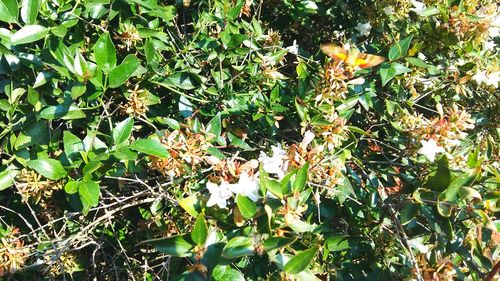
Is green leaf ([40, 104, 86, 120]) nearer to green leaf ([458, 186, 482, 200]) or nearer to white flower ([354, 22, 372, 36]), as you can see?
green leaf ([458, 186, 482, 200])

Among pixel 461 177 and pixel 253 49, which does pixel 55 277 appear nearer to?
pixel 253 49

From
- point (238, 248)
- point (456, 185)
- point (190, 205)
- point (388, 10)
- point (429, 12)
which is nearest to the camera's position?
point (238, 248)

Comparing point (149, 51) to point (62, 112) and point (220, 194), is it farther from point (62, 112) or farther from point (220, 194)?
point (220, 194)

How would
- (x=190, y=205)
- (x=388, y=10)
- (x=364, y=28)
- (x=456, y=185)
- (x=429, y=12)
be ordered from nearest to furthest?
(x=190, y=205)
(x=456, y=185)
(x=429, y=12)
(x=388, y=10)
(x=364, y=28)

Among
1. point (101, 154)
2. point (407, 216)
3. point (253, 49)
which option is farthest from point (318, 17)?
point (101, 154)

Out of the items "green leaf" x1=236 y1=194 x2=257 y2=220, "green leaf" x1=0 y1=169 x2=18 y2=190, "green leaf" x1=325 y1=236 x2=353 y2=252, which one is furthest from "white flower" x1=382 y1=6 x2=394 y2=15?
"green leaf" x1=0 y1=169 x2=18 y2=190

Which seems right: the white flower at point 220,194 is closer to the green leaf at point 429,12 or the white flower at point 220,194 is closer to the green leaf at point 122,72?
the green leaf at point 122,72

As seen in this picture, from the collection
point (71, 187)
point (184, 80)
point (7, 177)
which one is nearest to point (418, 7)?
point (184, 80)

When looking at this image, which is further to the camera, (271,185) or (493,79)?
(493,79)

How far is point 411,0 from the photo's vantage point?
1.94 metres

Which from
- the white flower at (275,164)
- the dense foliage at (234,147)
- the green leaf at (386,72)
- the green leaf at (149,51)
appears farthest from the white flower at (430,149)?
the green leaf at (149,51)

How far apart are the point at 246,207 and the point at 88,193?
385 millimetres

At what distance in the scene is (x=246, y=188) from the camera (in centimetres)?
126

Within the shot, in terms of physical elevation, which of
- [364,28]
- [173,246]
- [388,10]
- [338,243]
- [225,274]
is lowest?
[338,243]
